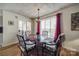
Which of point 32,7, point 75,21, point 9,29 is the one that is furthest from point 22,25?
point 75,21

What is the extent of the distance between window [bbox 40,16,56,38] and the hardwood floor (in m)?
0.57

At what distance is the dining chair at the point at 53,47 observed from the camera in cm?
176

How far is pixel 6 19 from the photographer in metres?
1.72

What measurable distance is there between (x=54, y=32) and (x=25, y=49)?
60cm

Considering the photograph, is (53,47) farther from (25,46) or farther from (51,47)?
(25,46)

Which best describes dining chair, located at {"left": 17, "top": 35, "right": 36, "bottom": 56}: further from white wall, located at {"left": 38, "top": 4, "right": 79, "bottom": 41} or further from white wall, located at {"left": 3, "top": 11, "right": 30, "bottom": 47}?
white wall, located at {"left": 38, "top": 4, "right": 79, "bottom": 41}

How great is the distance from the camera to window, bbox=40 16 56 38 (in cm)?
181

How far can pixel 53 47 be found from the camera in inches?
70.6

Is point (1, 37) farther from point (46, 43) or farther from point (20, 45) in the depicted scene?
point (46, 43)

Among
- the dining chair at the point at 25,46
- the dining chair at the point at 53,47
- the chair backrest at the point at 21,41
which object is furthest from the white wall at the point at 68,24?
the chair backrest at the point at 21,41

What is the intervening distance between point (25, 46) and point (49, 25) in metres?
0.58

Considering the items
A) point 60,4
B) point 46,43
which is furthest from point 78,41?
point 60,4

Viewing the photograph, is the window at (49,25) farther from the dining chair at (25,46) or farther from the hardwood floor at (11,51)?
the hardwood floor at (11,51)

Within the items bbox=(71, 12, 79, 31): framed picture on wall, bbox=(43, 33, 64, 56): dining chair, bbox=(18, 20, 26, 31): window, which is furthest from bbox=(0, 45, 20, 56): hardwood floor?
bbox=(71, 12, 79, 31): framed picture on wall
